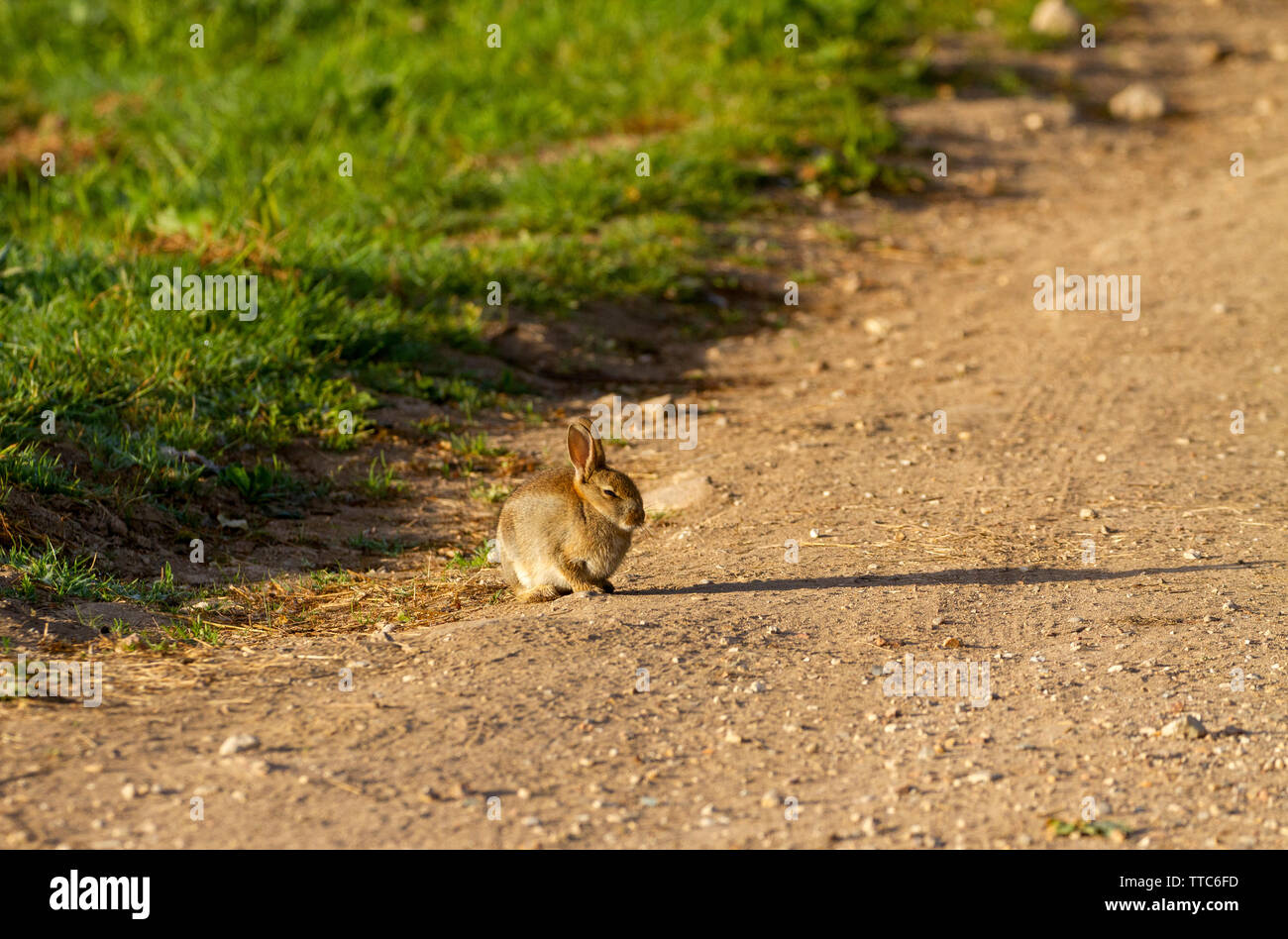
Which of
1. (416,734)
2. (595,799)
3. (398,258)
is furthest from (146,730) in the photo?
(398,258)

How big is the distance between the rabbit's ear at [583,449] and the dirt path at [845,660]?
497 mm

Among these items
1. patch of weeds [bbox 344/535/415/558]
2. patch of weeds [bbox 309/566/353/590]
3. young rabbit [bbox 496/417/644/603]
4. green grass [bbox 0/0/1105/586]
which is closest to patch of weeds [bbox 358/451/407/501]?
green grass [bbox 0/0/1105/586]

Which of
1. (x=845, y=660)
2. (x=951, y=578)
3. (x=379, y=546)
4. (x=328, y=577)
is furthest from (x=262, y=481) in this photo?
(x=951, y=578)

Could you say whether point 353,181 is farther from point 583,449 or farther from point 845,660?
point 845,660

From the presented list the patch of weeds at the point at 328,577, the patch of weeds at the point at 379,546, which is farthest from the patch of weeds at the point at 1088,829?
the patch of weeds at the point at 379,546

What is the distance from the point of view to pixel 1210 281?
9523 millimetres

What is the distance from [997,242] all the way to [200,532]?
7.00 meters

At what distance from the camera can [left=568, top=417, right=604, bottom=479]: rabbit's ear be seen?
5051 millimetres

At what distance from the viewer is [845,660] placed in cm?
468

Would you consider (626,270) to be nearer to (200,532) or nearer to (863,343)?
(863,343)

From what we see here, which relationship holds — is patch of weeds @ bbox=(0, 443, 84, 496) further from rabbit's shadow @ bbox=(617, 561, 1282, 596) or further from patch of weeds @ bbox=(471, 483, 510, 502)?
rabbit's shadow @ bbox=(617, 561, 1282, 596)

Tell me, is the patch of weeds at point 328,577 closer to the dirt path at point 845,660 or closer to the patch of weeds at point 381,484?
the dirt path at point 845,660

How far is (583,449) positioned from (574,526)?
0.96ft

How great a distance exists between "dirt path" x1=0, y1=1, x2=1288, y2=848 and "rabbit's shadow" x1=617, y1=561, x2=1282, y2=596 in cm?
2
